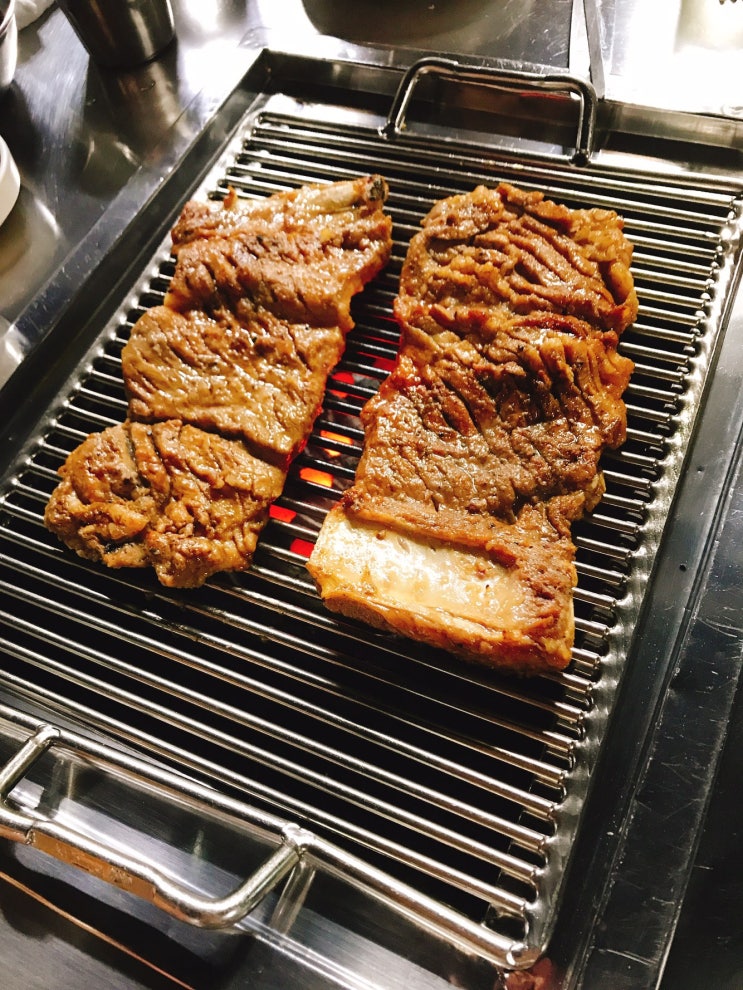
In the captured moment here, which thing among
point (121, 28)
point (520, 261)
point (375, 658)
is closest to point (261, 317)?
point (520, 261)

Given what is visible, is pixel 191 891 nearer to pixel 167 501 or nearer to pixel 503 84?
pixel 167 501

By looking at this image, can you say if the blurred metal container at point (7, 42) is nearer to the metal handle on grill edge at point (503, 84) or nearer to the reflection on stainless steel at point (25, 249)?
the reflection on stainless steel at point (25, 249)

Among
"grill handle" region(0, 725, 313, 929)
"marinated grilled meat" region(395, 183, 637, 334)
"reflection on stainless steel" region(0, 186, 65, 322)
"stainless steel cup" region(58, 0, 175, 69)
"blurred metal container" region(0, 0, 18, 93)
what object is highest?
"stainless steel cup" region(58, 0, 175, 69)

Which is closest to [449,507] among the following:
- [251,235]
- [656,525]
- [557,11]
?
[656,525]

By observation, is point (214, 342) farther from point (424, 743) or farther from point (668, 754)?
point (668, 754)

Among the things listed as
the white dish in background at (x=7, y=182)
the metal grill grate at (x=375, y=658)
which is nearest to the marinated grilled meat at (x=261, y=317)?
the metal grill grate at (x=375, y=658)

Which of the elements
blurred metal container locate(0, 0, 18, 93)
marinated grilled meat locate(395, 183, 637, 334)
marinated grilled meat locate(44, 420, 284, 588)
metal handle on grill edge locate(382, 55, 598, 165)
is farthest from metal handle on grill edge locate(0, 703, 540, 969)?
blurred metal container locate(0, 0, 18, 93)

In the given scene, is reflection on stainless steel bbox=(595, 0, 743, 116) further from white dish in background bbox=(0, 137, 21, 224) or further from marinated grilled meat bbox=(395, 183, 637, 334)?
white dish in background bbox=(0, 137, 21, 224)
